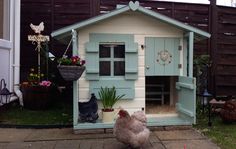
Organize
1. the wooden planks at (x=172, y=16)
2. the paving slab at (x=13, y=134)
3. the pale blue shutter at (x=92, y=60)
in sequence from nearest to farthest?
1. the paving slab at (x=13, y=134)
2. the pale blue shutter at (x=92, y=60)
3. the wooden planks at (x=172, y=16)

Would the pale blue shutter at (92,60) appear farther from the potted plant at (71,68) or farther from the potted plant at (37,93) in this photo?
the potted plant at (37,93)

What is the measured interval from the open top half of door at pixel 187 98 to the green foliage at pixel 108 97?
1340mm

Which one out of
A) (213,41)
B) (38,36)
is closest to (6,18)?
(38,36)

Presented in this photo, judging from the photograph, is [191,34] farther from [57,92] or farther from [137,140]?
[57,92]

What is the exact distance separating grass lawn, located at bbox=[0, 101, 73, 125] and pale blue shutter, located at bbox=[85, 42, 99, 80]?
1175mm

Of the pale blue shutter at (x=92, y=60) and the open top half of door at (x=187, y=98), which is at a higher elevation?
the pale blue shutter at (x=92, y=60)

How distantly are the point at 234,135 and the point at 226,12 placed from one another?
400 centimetres

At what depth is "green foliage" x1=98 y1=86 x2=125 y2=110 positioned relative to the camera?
6239 mm

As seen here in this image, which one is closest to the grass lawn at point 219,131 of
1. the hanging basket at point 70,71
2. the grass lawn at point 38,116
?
the hanging basket at point 70,71

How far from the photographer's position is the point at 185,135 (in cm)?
597

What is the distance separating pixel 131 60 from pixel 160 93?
1.76 m

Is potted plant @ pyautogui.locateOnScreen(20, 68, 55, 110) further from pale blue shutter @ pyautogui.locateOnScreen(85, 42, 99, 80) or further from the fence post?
the fence post

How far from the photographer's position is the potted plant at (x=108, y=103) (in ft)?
A: 20.4

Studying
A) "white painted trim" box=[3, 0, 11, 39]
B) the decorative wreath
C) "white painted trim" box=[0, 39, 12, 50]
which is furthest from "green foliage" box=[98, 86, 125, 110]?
"white painted trim" box=[3, 0, 11, 39]
